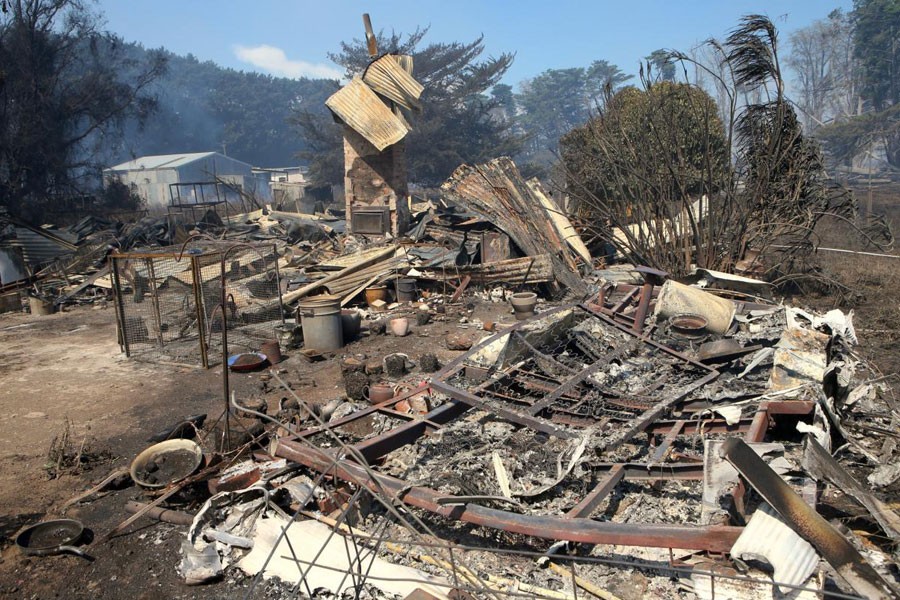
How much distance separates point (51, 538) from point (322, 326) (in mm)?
4789

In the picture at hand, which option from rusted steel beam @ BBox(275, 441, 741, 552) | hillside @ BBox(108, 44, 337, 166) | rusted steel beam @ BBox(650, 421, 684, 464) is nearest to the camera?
rusted steel beam @ BBox(275, 441, 741, 552)

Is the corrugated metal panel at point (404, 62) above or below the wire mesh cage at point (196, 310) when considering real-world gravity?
above

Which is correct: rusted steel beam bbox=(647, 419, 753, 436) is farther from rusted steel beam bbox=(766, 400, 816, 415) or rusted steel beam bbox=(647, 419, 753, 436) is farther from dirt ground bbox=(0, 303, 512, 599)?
dirt ground bbox=(0, 303, 512, 599)

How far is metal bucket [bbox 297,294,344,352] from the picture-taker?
8.77m

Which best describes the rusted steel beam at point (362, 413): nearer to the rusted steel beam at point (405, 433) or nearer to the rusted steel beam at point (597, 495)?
the rusted steel beam at point (405, 433)

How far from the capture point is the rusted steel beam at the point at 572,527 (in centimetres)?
289

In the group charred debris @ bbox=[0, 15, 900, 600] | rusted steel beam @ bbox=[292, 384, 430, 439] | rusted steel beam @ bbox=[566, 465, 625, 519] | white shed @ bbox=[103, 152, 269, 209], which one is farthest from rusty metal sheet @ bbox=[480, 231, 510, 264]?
white shed @ bbox=[103, 152, 269, 209]

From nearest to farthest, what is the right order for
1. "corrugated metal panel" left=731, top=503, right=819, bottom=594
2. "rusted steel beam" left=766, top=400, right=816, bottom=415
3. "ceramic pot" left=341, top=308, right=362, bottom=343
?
"corrugated metal panel" left=731, top=503, right=819, bottom=594 → "rusted steel beam" left=766, top=400, right=816, bottom=415 → "ceramic pot" left=341, top=308, right=362, bottom=343

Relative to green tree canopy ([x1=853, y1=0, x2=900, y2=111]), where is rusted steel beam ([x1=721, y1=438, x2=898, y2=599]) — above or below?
below

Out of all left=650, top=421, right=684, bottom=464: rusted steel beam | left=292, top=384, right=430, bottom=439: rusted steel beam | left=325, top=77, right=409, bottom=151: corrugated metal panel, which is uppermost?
left=325, top=77, right=409, bottom=151: corrugated metal panel

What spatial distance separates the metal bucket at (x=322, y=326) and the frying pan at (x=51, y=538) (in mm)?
4610

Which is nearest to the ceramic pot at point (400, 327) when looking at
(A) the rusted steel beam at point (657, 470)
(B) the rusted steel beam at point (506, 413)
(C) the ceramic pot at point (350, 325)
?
(C) the ceramic pot at point (350, 325)

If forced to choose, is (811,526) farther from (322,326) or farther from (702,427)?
(322,326)

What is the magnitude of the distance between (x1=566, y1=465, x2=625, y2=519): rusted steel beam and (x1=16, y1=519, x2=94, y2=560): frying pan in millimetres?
3432
